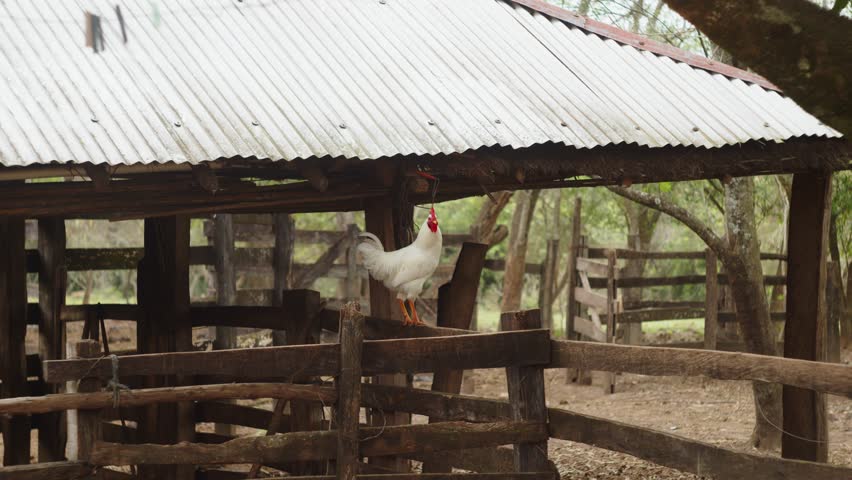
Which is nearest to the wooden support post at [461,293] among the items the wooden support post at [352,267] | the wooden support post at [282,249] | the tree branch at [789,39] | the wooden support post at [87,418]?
the wooden support post at [87,418]

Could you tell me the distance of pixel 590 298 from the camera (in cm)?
1391

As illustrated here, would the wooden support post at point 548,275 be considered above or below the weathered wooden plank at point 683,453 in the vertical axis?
above

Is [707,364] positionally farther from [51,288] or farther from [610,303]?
[610,303]

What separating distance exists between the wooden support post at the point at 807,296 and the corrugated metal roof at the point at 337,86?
690mm

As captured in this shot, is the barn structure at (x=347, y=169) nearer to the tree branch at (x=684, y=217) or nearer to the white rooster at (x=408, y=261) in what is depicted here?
Result: the white rooster at (x=408, y=261)

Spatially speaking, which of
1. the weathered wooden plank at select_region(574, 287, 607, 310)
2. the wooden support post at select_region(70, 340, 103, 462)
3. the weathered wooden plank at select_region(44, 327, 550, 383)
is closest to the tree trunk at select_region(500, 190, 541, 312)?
the weathered wooden plank at select_region(574, 287, 607, 310)

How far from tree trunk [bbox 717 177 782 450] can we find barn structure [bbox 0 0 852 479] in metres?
1.75

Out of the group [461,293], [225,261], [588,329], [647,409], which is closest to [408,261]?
[461,293]

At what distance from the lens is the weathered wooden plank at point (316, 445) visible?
475cm

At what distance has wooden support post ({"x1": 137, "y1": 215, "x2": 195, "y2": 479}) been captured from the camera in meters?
7.93

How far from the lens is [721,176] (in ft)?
24.9

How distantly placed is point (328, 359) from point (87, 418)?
121 centimetres

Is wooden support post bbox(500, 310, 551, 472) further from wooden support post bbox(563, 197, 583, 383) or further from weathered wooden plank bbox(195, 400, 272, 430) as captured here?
wooden support post bbox(563, 197, 583, 383)

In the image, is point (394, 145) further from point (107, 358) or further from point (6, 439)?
point (6, 439)
